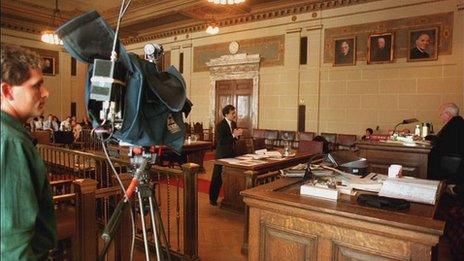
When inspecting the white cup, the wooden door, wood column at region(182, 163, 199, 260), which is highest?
the wooden door

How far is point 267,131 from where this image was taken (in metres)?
10.0

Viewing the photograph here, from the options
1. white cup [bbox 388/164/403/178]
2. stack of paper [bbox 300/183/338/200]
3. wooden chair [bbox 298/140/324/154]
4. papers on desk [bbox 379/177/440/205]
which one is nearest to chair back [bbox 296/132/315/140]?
wooden chair [bbox 298/140/324/154]

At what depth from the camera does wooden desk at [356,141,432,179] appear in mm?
3969

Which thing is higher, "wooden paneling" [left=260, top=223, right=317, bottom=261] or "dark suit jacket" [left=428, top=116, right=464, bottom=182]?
"dark suit jacket" [left=428, top=116, right=464, bottom=182]

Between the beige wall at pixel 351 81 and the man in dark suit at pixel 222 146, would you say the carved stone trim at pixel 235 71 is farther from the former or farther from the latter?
the man in dark suit at pixel 222 146

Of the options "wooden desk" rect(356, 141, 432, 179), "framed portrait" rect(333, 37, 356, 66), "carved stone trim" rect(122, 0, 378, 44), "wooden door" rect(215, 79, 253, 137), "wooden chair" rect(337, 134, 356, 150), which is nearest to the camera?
"wooden desk" rect(356, 141, 432, 179)

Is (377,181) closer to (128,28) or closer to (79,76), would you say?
(128,28)

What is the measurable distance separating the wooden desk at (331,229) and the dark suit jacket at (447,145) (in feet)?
9.19

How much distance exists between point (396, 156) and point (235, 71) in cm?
726

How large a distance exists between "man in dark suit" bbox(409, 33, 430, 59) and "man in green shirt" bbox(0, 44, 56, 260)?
322 inches

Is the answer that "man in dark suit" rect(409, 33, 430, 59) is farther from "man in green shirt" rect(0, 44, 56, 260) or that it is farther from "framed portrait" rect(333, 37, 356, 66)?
"man in green shirt" rect(0, 44, 56, 260)

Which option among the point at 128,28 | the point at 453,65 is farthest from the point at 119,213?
the point at 128,28

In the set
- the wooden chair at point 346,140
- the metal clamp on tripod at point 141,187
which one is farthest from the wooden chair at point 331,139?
the metal clamp on tripod at point 141,187

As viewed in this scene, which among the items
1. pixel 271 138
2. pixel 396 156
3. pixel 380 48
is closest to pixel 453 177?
pixel 396 156
